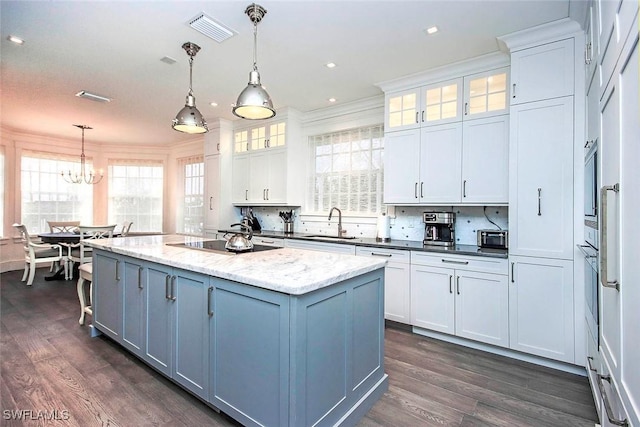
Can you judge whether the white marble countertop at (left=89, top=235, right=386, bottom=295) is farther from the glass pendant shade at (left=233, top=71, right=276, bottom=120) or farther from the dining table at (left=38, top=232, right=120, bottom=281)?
the dining table at (left=38, top=232, right=120, bottom=281)

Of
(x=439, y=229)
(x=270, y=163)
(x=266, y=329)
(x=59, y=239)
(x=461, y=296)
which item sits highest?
(x=270, y=163)

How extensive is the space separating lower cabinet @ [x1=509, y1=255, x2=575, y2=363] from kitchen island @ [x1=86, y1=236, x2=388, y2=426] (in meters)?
1.31

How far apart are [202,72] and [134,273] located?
7.28ft

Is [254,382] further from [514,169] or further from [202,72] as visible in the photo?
[202,72]

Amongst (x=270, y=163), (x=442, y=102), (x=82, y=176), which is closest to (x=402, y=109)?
(x=442, y=102)

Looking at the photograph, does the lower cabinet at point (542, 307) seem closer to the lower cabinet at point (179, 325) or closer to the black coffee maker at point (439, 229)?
the black coffee maker at point (439, 229)

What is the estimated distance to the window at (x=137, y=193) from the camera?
731cm

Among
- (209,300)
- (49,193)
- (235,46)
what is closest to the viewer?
(209,300)

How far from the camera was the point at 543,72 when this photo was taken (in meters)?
2.60

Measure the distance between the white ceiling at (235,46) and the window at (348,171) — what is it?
1.74ft

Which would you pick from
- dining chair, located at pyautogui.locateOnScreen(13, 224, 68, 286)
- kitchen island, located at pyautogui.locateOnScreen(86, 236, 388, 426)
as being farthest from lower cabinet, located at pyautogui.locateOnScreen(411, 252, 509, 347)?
dining chair, located at pyautogui.locateOnScreen(13, 224, 68, 286)

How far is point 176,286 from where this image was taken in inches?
83.0

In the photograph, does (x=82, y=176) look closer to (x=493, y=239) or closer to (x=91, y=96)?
(x=91, y=96)

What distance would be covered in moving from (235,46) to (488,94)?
239cm
